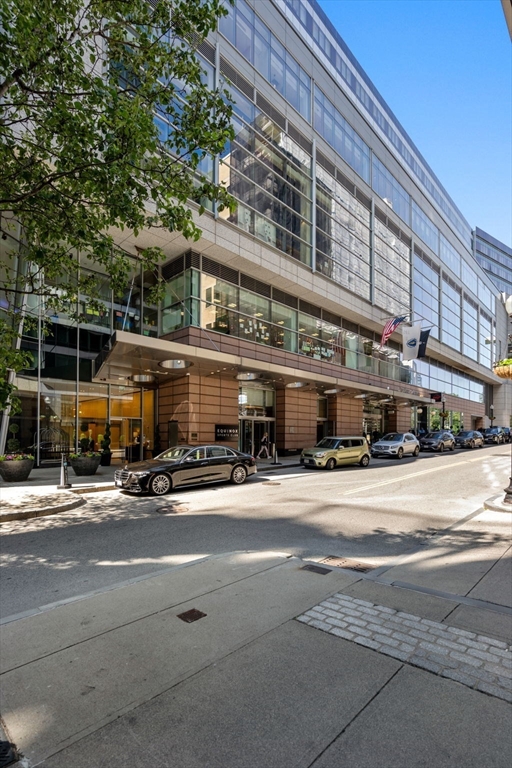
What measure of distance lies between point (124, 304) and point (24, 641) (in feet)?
68.7

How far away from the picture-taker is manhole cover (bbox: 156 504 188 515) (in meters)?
9.77

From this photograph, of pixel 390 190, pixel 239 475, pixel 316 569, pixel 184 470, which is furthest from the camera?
pixel 390 190

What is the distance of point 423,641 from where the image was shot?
3.73 meters

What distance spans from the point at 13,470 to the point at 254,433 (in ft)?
43.5

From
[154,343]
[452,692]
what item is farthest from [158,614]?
[154,343]

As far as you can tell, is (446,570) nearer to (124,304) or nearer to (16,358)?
(16,358)

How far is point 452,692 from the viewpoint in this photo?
119 inches

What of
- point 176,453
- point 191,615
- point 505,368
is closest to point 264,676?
point 191,615

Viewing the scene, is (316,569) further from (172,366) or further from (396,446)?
(396,446)

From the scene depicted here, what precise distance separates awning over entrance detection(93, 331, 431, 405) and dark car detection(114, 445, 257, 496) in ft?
13.1

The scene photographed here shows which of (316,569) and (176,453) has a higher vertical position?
(176,453)

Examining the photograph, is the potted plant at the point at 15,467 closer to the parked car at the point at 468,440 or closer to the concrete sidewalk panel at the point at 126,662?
the concrete sidewalk panel at the point at 126,662

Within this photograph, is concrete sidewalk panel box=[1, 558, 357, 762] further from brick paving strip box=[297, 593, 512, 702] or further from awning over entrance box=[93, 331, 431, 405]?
awning over entrance box=[93, 331, 431, 405]

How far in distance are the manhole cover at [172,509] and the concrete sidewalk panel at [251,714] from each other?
6.53 meters
